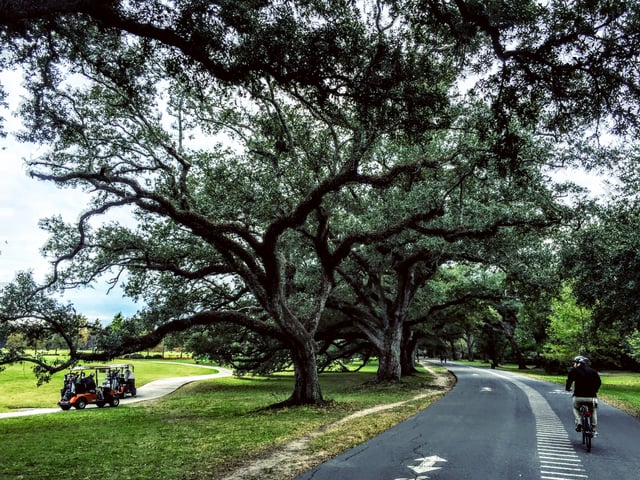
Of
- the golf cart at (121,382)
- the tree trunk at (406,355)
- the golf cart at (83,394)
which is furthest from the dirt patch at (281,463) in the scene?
the tree trunk at (406,355)

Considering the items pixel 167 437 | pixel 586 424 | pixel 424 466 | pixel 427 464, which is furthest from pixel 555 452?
pixel 167 437

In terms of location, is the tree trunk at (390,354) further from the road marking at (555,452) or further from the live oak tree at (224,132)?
the road marking at (555,452)

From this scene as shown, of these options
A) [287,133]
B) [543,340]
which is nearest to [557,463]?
[287,133]

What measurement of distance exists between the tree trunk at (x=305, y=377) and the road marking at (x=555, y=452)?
25.3 feet

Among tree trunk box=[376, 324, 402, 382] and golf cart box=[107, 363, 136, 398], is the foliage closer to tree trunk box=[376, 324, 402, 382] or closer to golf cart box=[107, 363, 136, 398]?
tree trunk box=[376, 324, 402, 382]

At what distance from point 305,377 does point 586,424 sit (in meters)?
10.2

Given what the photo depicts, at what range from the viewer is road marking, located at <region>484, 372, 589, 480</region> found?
754cm

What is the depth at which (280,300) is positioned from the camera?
16.5 metres

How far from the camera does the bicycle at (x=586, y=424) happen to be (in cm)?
965

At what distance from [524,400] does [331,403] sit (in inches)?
331

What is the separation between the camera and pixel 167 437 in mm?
12234

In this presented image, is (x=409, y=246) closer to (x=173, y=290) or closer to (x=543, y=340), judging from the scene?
(x=173, y=290)

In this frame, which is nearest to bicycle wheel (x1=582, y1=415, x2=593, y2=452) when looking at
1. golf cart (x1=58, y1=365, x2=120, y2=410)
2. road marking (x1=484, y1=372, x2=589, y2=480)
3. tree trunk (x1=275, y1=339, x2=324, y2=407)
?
road marking (x1=484, y1=372, x2=589, y2=480)

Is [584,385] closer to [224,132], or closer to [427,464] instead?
[427,464]
